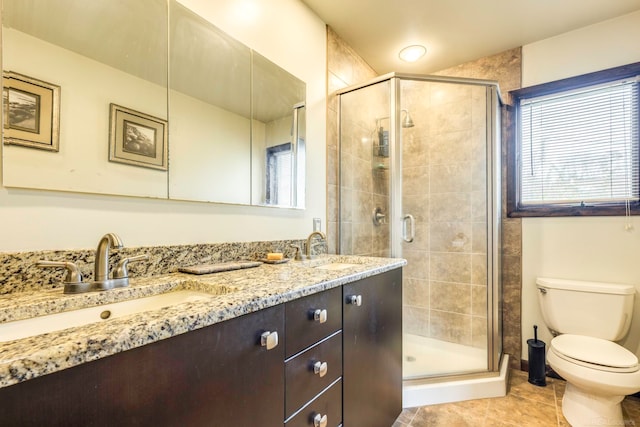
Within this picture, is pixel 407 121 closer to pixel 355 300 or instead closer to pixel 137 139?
pixel 355 300

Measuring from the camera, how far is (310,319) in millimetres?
955

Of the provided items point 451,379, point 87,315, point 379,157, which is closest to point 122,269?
point 87,315

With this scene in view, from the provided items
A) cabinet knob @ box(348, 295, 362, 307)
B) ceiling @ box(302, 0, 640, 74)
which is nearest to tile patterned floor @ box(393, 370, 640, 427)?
cabinet knob @ box(348, 295, 362, 307)

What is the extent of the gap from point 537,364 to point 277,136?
2.29 m

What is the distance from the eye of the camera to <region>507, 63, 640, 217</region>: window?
193 cm

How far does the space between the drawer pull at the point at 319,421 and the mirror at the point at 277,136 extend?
95 centimetres

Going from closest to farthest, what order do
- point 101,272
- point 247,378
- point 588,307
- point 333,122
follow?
point 247,378 < point 101,272 < point 588,307 < point 333,122

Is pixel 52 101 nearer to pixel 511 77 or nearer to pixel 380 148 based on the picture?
pixel 380 148

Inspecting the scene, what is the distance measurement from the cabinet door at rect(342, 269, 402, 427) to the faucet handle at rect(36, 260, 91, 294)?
0.82 metres

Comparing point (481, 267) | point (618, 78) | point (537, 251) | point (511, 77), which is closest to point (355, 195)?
point (481, 267)

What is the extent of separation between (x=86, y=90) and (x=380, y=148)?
1.74 m

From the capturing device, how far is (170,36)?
1.17 metres

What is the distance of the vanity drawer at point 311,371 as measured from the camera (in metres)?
0.87

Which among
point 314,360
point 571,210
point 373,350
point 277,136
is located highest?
point 277,136
